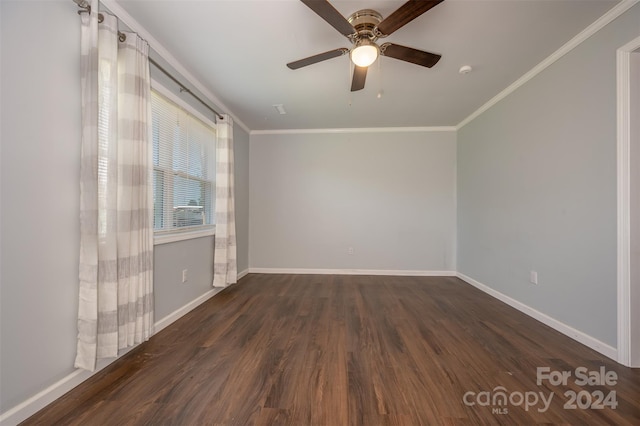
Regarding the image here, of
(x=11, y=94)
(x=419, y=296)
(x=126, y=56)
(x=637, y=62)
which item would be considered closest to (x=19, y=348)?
(x=11, y=94)

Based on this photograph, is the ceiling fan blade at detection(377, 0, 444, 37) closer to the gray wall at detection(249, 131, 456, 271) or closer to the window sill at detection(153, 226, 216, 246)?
the window sill at detection(153, 226, 216, 246)

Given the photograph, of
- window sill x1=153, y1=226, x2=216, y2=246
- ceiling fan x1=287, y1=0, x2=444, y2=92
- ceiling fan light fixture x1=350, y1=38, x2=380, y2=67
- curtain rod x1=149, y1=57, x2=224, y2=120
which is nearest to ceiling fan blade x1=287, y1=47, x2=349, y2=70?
ceiling fan x1=287, y1=0, x2=444, y2=92

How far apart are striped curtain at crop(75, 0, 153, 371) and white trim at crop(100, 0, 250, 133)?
0.61 feet

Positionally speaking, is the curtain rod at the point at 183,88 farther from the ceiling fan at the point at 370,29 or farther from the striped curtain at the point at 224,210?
the ceiling fan at the point at 370,29

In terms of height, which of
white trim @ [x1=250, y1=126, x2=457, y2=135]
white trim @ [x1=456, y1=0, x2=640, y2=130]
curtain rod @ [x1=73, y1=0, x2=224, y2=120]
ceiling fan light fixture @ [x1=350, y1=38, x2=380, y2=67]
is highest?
white trim @ [x1=250, y1=126, x2=457, y2=135]

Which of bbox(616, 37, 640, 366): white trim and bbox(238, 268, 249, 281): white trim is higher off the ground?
bbox(616, 37, 640, 366): white trim

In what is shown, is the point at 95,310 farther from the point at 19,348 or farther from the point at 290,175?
the point at 290,175

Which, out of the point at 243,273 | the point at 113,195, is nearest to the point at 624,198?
the point at 113,195

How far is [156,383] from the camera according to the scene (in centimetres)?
144

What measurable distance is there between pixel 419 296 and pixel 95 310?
314 cm

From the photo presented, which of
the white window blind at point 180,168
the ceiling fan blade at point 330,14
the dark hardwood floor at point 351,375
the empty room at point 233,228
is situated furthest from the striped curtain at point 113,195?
the ceiling fan blade at point 330,14

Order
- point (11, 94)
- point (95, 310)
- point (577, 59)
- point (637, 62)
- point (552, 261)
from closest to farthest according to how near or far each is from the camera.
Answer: point (11, 94) → point (95, 310) → point (637, 62) → point (577, 59) → point (552, 261)

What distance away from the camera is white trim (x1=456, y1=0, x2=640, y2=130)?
5.29ft

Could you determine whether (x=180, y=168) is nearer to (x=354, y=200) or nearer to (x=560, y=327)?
(x=354, y=200)
